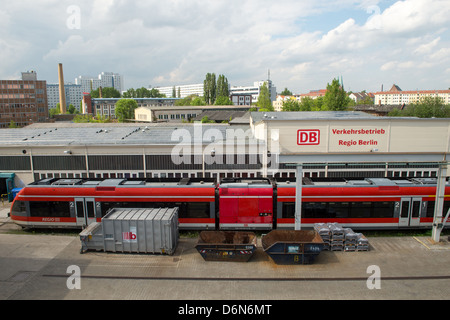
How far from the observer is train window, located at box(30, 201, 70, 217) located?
16.9 meters

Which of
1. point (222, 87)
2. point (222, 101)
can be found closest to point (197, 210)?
point (222, 101)

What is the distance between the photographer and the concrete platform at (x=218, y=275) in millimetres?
→ 11477

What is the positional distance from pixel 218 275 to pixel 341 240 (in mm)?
6238

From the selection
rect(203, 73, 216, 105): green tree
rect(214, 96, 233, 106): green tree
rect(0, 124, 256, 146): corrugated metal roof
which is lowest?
rect(0, 124, 256, 146): corrugated metal roof

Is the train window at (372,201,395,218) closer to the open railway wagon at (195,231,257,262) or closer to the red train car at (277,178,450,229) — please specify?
the red train car at (277,178,450,229)

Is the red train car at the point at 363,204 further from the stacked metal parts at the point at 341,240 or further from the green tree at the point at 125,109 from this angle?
the green tree at the point at 125,109

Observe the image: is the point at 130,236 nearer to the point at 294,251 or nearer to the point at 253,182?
the point at 253,182

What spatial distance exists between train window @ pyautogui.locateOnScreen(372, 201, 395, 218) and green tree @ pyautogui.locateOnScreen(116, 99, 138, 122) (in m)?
85.0

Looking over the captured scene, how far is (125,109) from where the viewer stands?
9212 centimetres

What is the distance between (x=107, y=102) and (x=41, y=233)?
133 meters

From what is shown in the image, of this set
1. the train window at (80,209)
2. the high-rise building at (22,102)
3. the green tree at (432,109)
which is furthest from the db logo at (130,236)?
the high-rise building at (22,102)

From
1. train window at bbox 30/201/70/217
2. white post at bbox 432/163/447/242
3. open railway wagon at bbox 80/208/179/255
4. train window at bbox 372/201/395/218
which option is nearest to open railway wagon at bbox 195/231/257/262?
open railway wagon at bbox 80/208/179/255

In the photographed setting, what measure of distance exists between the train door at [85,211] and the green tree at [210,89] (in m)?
107
